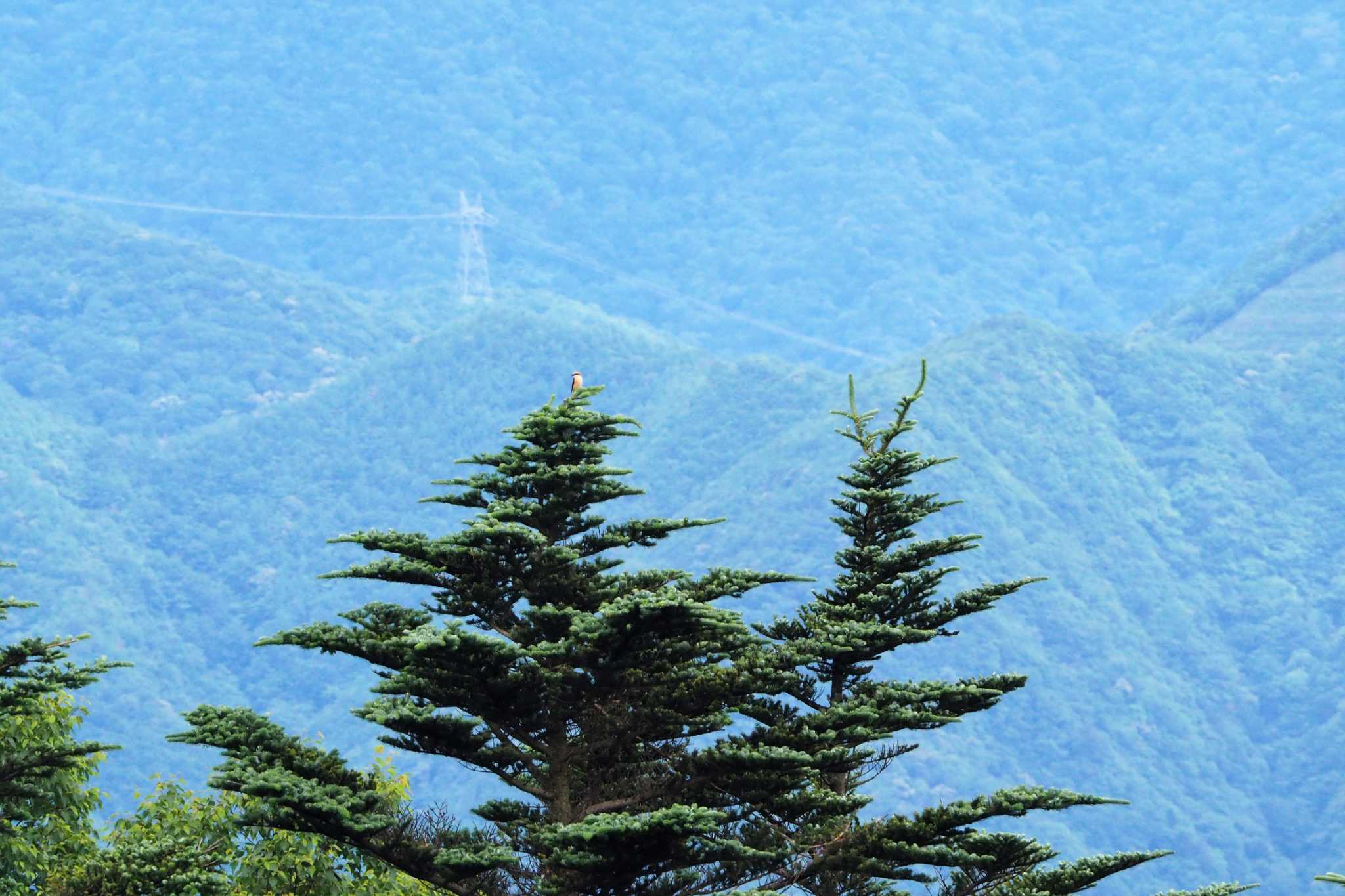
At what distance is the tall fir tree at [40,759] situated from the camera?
75.1ft

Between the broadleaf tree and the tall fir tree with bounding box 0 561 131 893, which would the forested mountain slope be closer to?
the tall fir tree with bounding box 0 561 131 893

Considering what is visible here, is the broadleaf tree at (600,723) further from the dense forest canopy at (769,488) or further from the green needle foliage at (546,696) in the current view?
the dense forest canopy at (769,488)

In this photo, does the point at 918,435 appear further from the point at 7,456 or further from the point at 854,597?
the point at 854,597

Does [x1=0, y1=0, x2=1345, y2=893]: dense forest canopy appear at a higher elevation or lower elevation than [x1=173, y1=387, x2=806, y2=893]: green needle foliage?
higher

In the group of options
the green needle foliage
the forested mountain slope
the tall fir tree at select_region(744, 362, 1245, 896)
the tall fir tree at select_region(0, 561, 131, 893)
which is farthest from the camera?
the forested mountain slope

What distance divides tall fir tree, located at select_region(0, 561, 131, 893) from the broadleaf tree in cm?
244

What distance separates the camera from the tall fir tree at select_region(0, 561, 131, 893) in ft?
75.1

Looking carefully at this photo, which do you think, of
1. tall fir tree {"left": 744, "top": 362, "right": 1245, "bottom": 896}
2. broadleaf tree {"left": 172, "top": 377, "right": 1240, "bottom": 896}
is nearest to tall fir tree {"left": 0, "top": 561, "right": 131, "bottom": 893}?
broadleaf tree {"left": 172, "top": 377, "right": 1240, "bottom": 896}

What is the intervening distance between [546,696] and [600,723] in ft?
2.30

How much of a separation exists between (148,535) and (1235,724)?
65521mm

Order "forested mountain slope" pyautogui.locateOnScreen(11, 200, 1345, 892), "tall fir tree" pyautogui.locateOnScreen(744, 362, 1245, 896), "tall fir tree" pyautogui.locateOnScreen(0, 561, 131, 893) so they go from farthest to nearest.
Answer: "forested mountain slope" pyautogui.locateOnScreen(11, 200, 1345, 892) < "tall fir tree" pyautogui.locateOnScreen(0, 561, 131, 893) < "tall fir tree" pyautogui.locateOnScreen(744, 362, 1245, 896)

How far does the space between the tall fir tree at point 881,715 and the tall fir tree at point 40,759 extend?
6.19 meters

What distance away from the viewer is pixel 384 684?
20.5 metres

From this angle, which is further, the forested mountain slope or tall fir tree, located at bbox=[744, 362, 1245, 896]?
the forested mountain slope
